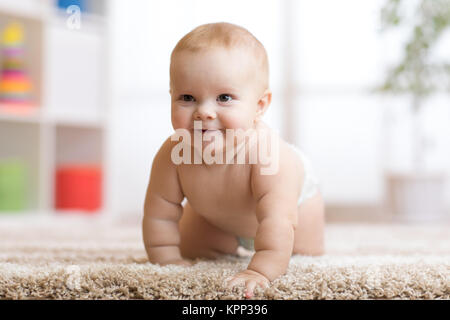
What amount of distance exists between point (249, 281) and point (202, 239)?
277 mm

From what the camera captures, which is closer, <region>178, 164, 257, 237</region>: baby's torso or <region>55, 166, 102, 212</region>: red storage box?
<region>178, 164, 257, 237</region>: baby's torso

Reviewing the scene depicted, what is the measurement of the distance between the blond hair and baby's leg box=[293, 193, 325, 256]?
0.25 meters

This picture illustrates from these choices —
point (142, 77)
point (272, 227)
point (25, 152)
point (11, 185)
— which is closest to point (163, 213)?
point (272, 227)

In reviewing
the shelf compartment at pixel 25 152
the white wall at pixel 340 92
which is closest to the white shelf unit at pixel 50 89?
the shelf compartment at pixel 25 152

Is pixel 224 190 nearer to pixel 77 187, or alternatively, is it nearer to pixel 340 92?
pixel 77 187

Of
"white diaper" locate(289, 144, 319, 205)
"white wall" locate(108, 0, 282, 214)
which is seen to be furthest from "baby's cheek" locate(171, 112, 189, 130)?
"white wall" locate(108, 0, 282, 214)

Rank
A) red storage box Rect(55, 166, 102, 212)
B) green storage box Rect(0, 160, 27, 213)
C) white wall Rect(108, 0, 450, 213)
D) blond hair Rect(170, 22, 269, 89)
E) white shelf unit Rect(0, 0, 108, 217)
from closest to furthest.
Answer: blond hair Rect(170, 22, 269, 89) < green storage box Rect(0, 160, 27, 213) < white shelf unit Rect(0, 0, 108, 217) < red storage box Rect(55, 166, 102, 212) < white wall Rect(108, 0, 450, 213)

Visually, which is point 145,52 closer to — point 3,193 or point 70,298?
point 3,193

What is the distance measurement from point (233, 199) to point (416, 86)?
60.2 inches

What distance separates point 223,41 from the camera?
76 cm

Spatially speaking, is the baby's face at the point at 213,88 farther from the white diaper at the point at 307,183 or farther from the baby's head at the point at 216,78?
the white diaper at the point at 307,183

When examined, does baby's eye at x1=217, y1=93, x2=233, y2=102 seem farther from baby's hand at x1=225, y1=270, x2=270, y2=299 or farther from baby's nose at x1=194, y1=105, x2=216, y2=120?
baby's hand at x1=225, y1=270, x2=270, y2=299

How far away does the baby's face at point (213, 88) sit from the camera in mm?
743

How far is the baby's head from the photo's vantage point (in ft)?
2.44
